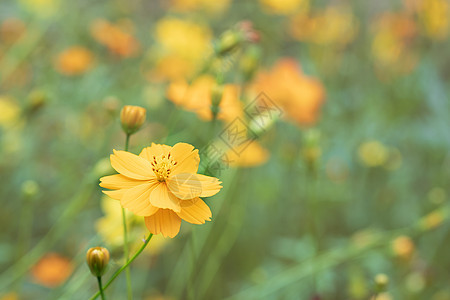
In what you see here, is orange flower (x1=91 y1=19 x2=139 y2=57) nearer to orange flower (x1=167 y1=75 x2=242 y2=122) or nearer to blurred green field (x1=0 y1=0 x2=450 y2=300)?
blurred green field (x1=0 y1=0 x2=450 y2=300)

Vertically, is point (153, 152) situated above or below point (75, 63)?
below

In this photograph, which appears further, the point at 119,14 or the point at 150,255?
the point at 119,14

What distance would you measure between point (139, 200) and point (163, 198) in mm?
24

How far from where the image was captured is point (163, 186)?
49 cm

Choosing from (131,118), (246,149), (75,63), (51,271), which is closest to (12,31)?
(75,63)

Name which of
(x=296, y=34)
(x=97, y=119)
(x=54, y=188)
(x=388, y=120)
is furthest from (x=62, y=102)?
(x=388, y=120)

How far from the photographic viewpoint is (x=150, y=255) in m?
1.01

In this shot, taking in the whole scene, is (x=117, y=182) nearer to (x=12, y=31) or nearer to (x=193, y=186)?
(x=193, y=186)

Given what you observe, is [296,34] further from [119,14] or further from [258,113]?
[258,113]

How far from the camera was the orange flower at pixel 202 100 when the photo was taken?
75cm

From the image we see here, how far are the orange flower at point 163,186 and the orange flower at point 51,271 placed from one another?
1.73 feet

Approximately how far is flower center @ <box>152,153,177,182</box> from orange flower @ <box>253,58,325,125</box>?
76 cm

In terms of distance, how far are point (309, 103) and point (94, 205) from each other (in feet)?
2.09

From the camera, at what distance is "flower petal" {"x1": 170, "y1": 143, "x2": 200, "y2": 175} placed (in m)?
A: 0.48
